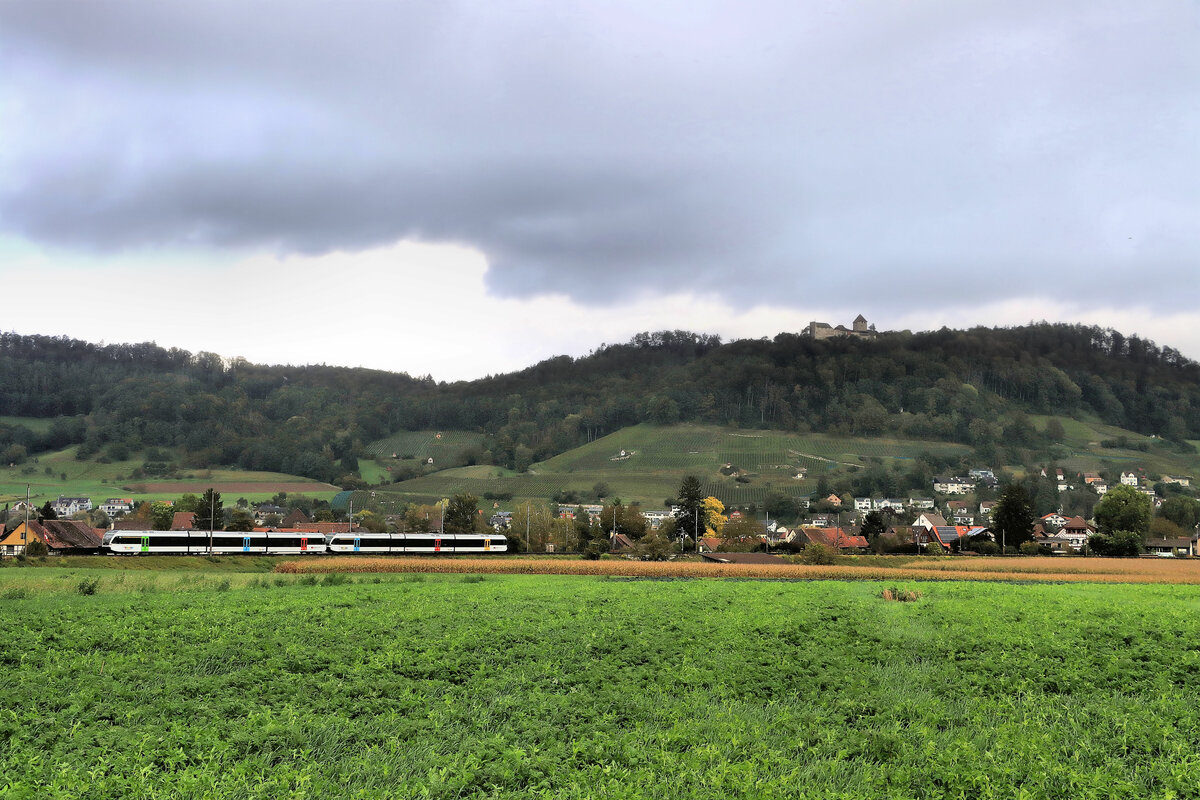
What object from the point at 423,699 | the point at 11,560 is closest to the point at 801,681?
the point at 423,699

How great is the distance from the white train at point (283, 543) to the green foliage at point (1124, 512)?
8243 centimetres

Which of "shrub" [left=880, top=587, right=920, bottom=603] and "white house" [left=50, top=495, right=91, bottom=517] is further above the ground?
"white house" [left=50, top=495, right=91, bottom=517]

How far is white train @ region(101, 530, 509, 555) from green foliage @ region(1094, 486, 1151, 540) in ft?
270

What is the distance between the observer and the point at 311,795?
41.4 ft

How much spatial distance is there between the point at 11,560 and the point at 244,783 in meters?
56.3

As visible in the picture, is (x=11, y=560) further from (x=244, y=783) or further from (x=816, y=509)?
(x=816, y=509)

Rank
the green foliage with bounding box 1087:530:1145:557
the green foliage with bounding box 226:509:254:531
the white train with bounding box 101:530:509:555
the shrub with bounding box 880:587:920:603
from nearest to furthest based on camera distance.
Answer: the shrub with bounding box 880:587:920:603 → the white train with bounding box 101:530:509:555 → the green foliage with bounding box 1087:530:1145:557 → the green foliage with bounding box 226:509:254:531

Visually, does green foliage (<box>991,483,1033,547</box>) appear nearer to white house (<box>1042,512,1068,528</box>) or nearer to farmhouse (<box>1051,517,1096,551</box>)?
farmhouse (<box>1051,517,1096,551</box>)

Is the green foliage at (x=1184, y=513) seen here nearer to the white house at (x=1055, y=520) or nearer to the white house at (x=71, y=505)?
the white house at (x=1055, y=520)

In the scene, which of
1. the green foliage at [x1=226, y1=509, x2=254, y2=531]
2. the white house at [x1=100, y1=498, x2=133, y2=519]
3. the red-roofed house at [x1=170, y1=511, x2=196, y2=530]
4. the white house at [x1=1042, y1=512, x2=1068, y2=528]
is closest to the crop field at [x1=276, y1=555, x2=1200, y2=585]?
the green foliage at [x1=226, y1=509, x2=254, y2=531]

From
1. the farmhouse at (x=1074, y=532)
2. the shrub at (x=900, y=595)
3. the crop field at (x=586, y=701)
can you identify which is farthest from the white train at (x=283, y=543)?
the farmhouse at (x=1074, y=532)

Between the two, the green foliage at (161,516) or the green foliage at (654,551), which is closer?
the green foliage at (654,551)

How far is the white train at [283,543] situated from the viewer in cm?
7631

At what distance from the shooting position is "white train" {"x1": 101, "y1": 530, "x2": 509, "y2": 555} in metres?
76.3
